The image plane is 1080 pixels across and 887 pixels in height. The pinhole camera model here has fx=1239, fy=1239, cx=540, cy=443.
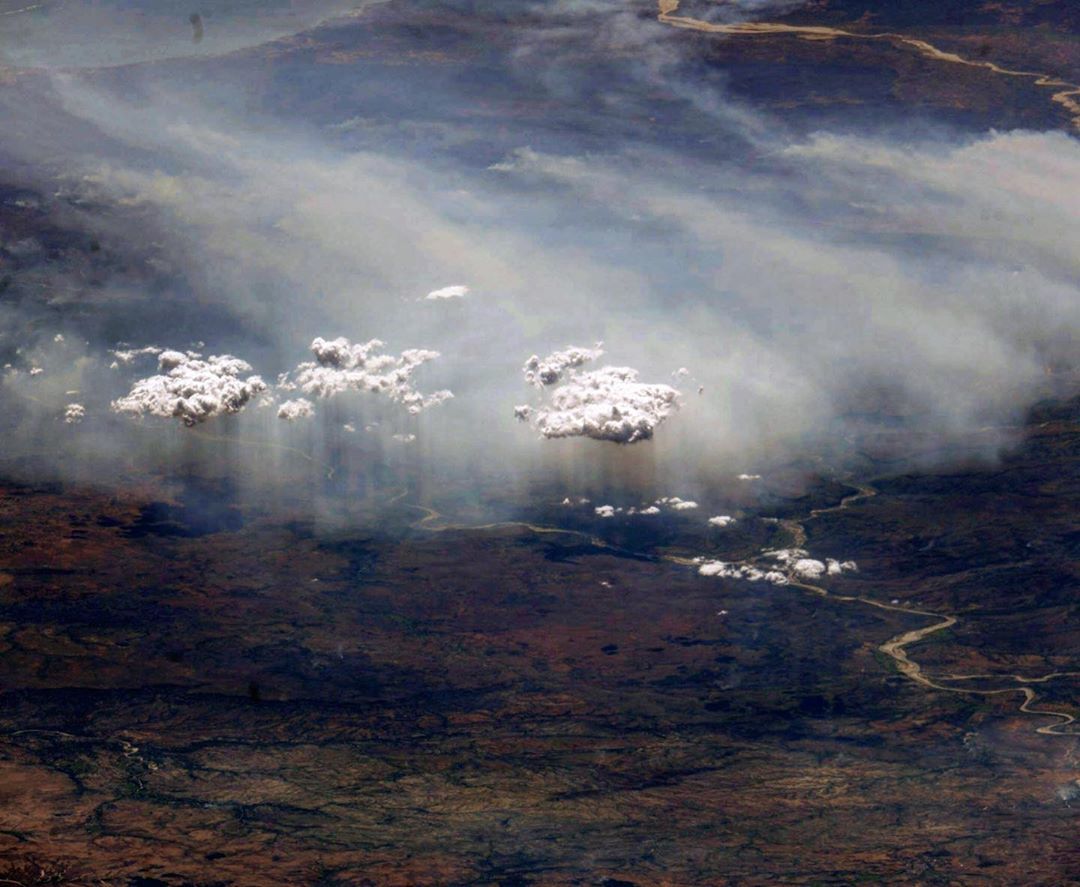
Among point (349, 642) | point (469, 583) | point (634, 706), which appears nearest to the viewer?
point (634, 706)

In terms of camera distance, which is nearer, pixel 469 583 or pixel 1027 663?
pixel 1027 663

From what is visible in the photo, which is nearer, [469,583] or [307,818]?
[307,818]

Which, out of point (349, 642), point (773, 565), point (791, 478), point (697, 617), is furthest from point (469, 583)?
point (791, 478)

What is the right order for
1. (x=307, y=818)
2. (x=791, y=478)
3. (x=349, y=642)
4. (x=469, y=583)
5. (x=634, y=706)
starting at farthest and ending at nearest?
1. (x=791, y=478)
2. (x=469, y=583)
3. (x=349, y=642)
4. (x=634, y=706)
5. (x=307, y=818)

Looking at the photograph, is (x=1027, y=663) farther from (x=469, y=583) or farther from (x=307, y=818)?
(x=307, y=818)

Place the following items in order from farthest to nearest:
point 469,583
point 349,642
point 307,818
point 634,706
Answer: point 469,583, point 349,642, point 634,706, point 307,818

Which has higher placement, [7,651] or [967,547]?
[967,547]

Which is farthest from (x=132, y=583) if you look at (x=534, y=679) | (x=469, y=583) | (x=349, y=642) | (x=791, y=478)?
(x=791, y=478)

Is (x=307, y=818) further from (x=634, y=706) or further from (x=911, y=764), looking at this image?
(x=911, y=764)

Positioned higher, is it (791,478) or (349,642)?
(791,478)
